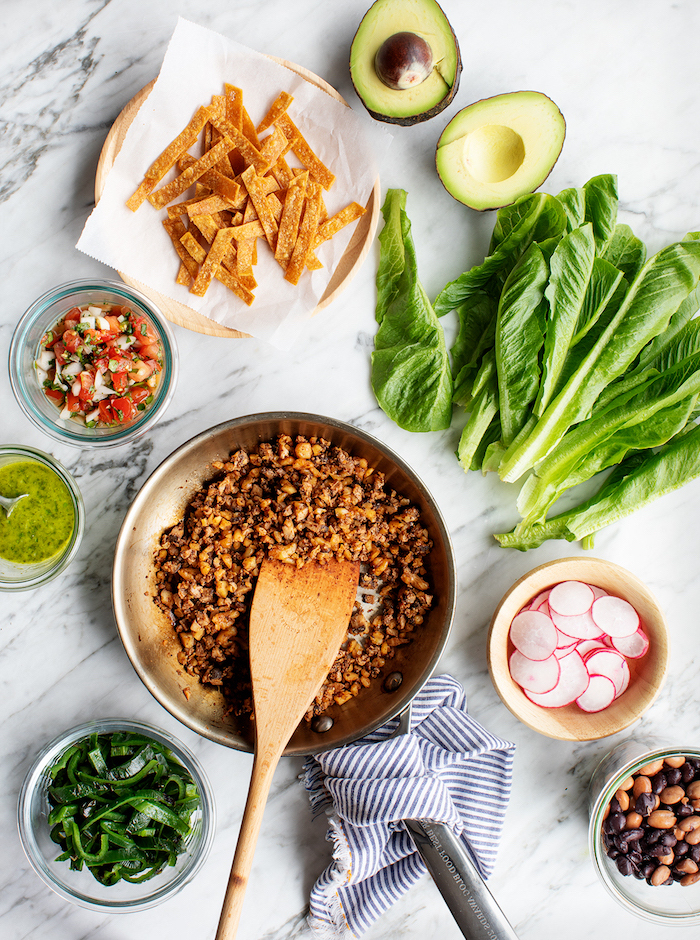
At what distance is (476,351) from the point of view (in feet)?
6.05

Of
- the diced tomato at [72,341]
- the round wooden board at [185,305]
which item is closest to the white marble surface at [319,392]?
the round wooden board at [185,305]

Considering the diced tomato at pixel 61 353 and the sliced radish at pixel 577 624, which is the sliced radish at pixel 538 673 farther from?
the diced tomato at pixel 61 353

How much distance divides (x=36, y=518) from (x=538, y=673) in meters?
1.45

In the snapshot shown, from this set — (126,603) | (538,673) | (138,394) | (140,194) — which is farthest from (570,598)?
(140,194)

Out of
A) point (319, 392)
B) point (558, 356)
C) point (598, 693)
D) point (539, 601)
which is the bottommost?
point (598, 693)

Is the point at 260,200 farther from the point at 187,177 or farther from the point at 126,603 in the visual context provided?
the point at 126,603

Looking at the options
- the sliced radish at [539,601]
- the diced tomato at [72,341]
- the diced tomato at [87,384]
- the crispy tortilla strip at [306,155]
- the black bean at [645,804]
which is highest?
the crispy tortilla strip at [306,155]

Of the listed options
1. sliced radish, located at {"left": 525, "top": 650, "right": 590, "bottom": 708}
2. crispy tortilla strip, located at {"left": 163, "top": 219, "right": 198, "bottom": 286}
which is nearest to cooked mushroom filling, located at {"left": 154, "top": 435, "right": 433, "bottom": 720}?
sliced radish, located at {"left": 525, "top": 650, "right": 590, "bottom": 708}

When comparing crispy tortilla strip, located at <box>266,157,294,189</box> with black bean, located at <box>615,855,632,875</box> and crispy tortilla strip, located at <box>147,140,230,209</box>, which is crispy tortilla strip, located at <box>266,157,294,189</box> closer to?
crispy tortilla strip, located at <box>147,140,230,209</box>

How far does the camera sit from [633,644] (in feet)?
6.03

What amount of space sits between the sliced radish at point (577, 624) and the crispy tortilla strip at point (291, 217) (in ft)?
4.14

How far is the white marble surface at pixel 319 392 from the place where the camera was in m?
1.87

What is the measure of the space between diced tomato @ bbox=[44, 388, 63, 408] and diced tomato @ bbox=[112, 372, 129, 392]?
179mm

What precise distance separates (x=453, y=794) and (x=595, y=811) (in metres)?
0.39
